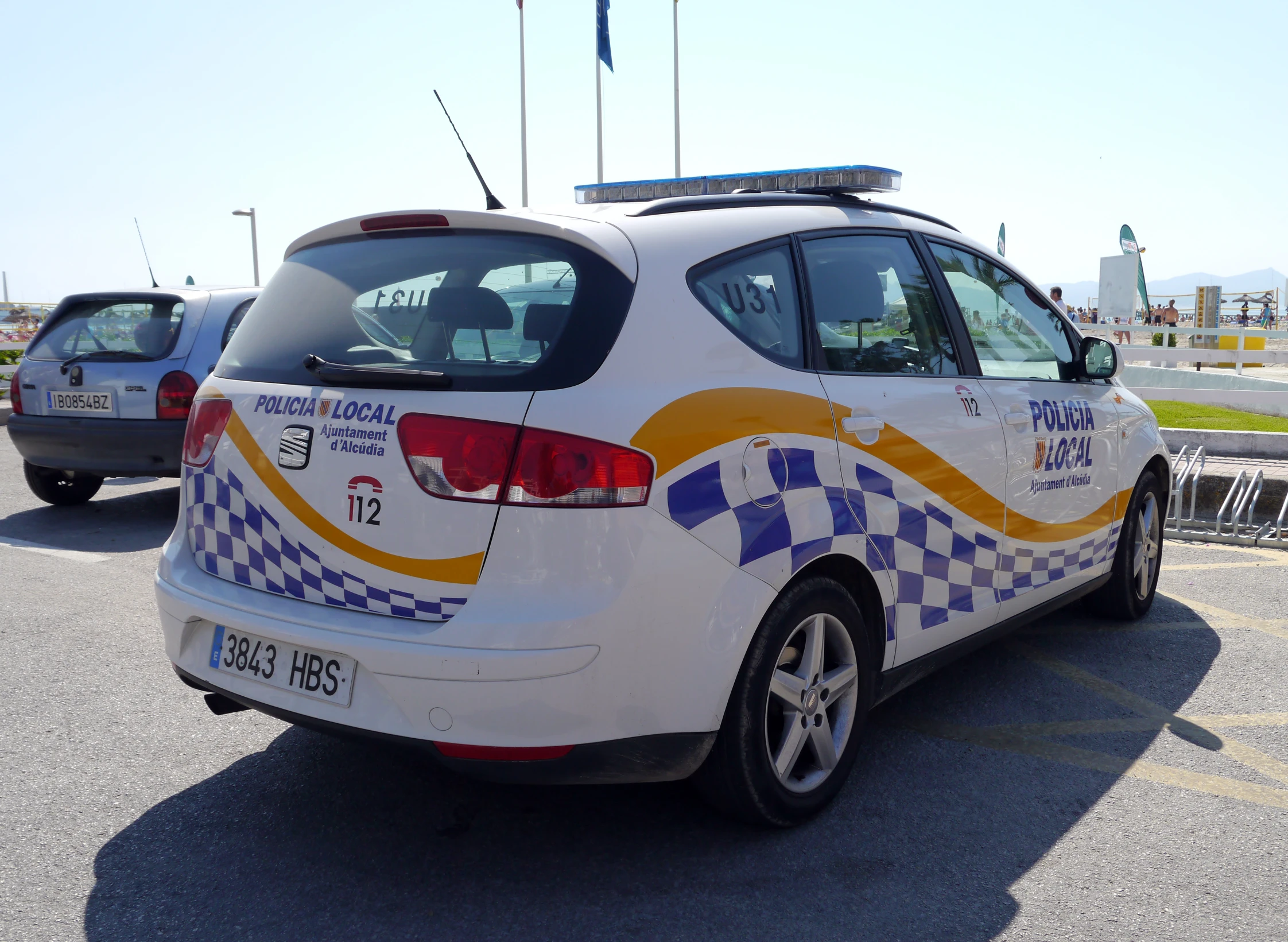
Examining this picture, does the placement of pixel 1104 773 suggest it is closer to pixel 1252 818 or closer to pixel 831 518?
pixel 1252 818

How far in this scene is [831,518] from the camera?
2996mm

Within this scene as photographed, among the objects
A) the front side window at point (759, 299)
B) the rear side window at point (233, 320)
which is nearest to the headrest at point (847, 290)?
the front side window at point (759, 299)

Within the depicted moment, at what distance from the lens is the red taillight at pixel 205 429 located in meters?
3.01

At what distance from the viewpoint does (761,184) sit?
172 inches

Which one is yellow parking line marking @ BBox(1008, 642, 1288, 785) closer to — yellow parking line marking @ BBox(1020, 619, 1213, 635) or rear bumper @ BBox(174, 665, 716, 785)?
yellow parking line marking @ BBox(1020, 619, 1213, 635)

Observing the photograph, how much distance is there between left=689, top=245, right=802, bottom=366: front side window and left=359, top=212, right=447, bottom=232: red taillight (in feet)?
2.37

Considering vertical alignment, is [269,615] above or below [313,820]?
above

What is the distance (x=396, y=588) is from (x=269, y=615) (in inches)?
16.3

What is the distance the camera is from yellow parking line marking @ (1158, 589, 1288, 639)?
17.0 ft

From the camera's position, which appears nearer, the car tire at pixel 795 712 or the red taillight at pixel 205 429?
the car tire at pixel 795 712

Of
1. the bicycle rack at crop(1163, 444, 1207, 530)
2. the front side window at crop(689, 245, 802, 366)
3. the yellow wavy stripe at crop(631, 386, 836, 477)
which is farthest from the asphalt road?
the bicycle rack at crop(1163, 444, 1207, 530)

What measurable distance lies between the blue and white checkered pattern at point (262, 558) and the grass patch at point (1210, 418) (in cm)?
978

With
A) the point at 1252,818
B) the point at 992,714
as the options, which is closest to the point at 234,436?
the point at 992,714

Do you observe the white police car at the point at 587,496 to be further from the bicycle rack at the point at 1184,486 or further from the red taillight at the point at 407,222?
the bicycle rack at the point at 1184,486
